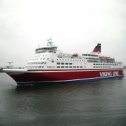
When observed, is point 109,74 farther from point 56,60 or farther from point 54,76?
point 54,76

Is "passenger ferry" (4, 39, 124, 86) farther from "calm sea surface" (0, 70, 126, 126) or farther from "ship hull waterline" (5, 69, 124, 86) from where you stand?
"calm sea surface" (0, 70, 126, 126)

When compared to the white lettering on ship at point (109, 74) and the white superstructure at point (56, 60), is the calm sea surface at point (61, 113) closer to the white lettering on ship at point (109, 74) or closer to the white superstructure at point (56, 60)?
the white superstructure at point (56, 60)

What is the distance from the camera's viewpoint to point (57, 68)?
26.0 meters

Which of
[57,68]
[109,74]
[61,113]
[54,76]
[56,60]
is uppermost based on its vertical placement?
[56,60]

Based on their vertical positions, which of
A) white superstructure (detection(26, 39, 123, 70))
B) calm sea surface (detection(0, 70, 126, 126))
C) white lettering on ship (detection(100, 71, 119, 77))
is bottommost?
calm sea surface (detection(0, 70, 126, 126))

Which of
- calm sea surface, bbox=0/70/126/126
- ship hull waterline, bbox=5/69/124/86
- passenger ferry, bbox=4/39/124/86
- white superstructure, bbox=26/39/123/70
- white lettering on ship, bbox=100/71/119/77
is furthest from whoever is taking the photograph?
white lettering on ship, bbox=100/71/119/77

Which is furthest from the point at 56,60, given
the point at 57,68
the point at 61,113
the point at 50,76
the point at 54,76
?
the point at 61,113

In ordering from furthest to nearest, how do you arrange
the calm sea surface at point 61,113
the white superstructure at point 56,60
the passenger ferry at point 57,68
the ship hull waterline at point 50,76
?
the white superstructure at point 56,60
the passenger ferry at point 57,68
the ship hull waterline at point 50,76
the calm sea surface at point 61,113

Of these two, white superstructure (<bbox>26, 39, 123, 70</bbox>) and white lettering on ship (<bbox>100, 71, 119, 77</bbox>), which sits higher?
white superstructure (<bbox>26, 39, 123, 70</bbox>)

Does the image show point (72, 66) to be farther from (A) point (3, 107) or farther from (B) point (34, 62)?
(A) point (3, 107)

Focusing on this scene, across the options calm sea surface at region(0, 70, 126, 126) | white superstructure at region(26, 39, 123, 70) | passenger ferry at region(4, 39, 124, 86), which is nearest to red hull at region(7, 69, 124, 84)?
passenger ferry at region(4, 39, 124, 86)

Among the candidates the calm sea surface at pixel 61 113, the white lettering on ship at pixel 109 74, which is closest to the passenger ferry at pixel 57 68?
the white lettering on ship at pixel 109 74

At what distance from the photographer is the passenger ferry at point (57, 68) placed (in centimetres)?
2406

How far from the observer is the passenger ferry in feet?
78.9
